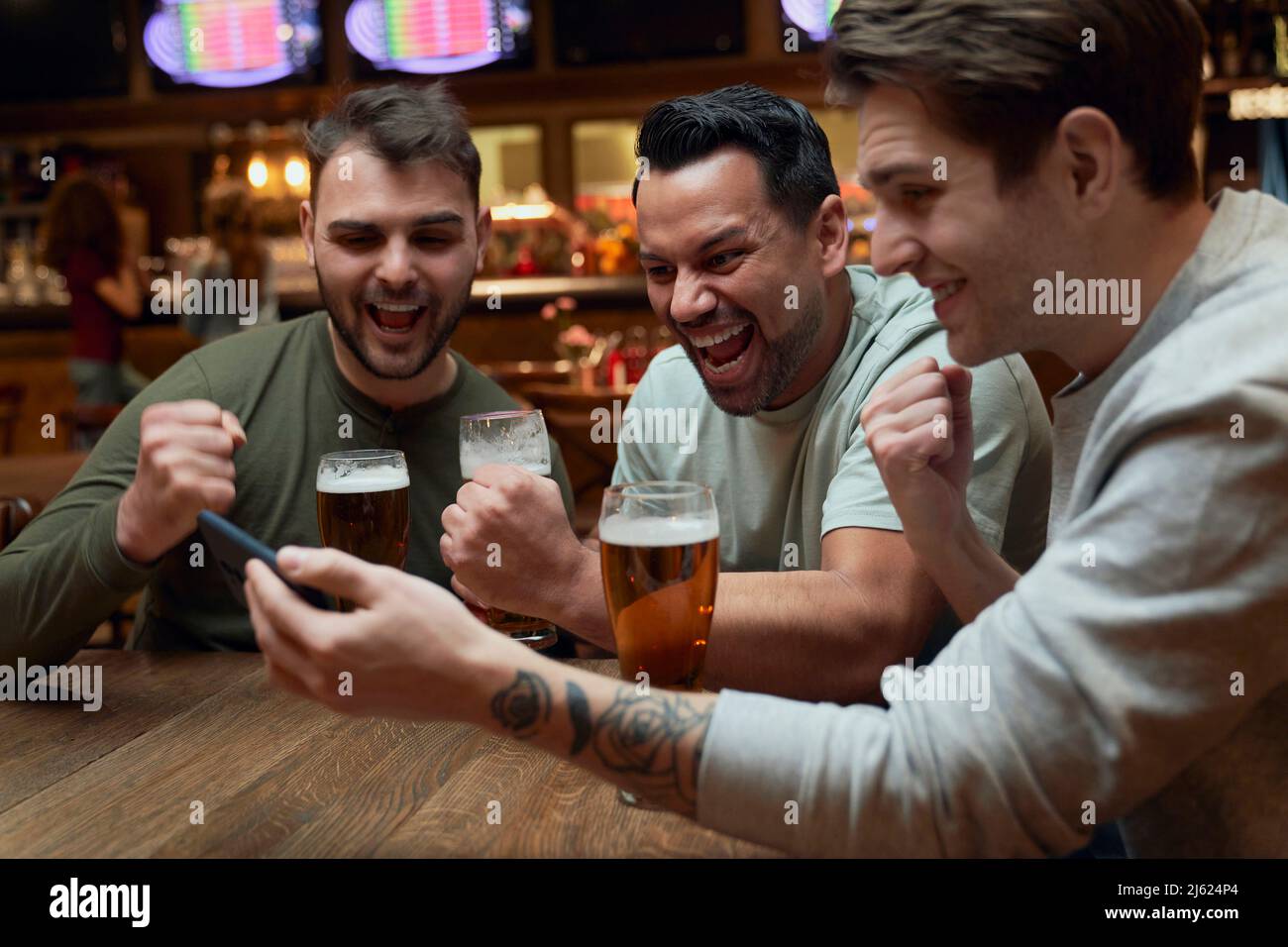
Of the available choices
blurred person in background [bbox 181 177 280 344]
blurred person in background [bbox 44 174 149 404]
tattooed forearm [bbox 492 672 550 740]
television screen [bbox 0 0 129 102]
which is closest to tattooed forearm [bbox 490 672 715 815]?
tattooed forearm [bbox 492 672 550 740]

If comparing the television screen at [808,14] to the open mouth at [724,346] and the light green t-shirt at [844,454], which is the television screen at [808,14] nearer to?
the light green t-shirt at [844,454]

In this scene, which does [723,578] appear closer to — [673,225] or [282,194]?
[673,225]

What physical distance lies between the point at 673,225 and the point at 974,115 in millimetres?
739

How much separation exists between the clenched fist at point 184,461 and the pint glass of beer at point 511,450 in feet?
0.96

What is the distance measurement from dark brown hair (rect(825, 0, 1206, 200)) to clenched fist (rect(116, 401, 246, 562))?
80cm

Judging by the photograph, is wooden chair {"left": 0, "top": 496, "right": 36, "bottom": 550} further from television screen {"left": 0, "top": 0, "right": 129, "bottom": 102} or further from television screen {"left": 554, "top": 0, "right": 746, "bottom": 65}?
television screen {"left": 0, "top": 0, "right": 129, "bottom": 102}

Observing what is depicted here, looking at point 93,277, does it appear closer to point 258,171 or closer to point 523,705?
point 258,171

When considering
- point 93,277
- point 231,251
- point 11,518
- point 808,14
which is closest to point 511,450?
point 11,518

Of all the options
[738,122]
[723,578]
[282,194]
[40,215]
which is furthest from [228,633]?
[40,215]

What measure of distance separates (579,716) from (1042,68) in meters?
0.66

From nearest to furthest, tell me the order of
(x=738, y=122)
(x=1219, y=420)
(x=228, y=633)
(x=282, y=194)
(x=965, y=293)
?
1. (x=1219, y=420)
2. (x=965, y=293)
3. (x=738, y=122)
4. (x=228, y=633)
5. (x=282, y=194)

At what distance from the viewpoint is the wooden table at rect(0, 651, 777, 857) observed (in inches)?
40.7

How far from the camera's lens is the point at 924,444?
122 centimetres

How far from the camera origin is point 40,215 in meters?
7.09
